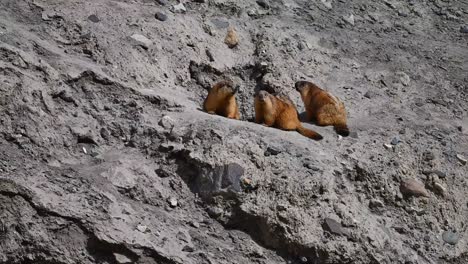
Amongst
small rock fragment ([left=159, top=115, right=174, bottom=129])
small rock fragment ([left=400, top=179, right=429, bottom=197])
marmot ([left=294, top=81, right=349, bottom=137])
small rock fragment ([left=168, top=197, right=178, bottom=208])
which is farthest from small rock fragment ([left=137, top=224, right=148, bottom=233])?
marmot ([left=294, top=81, right=349, bottom=137])

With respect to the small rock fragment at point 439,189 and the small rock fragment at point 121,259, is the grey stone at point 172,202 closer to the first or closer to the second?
the small rock fragment at point 121,259

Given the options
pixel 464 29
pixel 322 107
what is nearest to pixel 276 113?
pixel 322 107

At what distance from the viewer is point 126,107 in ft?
22.1

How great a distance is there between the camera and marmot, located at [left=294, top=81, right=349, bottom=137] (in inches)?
298

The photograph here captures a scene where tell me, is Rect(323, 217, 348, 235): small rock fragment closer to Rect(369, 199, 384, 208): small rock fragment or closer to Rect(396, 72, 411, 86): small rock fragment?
Rect(369, 199, 384, 208): small rock fragment

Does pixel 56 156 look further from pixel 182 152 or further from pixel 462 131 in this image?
pixel 462 131

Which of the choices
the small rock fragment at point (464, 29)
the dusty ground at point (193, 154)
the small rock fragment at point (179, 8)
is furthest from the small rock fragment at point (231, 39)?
the small rock fragment at point (464, 29)

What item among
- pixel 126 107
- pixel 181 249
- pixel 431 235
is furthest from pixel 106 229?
pixel 431 235

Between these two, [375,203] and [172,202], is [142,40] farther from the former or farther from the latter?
[375,203]

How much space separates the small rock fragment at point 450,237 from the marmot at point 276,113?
5.25 ft

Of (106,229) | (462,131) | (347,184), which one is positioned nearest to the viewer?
(106,229)

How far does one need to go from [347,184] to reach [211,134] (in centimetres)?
127

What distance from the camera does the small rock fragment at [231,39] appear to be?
8.41 metres

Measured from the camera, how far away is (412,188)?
263 inches
